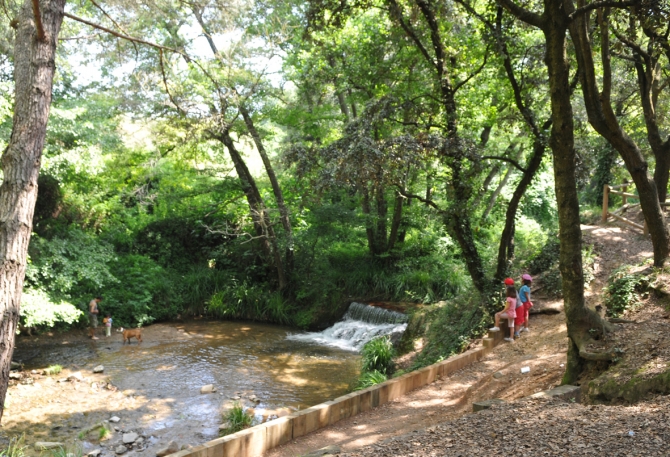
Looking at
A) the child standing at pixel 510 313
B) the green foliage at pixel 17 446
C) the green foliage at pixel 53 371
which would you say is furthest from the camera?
the green foliage at pixel 53 371

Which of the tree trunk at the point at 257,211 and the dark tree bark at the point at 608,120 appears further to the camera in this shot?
the tree trunk at the point at 257,211

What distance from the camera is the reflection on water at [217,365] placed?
1091 cm

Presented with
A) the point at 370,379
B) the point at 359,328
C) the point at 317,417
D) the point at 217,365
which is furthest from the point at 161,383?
the point at 359,328

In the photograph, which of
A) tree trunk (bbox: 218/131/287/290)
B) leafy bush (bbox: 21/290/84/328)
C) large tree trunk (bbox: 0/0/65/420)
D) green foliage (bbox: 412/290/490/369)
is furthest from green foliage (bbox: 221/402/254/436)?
tree trunk (bbox: 218/131/287/290)

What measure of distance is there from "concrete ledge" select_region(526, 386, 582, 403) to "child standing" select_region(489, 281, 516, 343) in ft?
12.7

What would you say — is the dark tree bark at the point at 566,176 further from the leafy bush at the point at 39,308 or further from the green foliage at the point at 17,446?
the leafy bush at the point at 39,308

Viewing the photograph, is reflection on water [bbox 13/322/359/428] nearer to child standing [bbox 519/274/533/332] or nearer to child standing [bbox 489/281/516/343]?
child standing [bbox 489/281/516/343]

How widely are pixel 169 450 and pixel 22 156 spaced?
4.81 meters

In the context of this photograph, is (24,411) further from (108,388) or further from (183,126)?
(183,126)

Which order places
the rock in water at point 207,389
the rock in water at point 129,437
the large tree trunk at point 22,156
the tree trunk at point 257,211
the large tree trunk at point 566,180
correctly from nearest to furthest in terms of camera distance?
the large tree trunk at point 22,156 → the large tree trunk at point 566,180 → the rock in water at point 129,437 → the rock in water at point 207,389 → the tree trunk at point 257,211

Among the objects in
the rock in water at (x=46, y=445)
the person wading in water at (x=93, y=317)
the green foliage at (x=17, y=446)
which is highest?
the person wading in water at (x=93, y=317)

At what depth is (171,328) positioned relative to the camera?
56.1 ft

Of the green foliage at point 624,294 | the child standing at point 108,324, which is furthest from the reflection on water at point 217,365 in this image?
the green foliage at point 624,294

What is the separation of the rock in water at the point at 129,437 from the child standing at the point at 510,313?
21.7 feet
